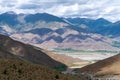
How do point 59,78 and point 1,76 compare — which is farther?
point 59,78

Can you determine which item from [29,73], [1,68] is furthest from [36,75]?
[1,68]

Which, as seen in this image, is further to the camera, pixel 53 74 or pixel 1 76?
pixel 53 74

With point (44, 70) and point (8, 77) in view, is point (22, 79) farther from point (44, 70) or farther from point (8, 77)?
point (44, 70)

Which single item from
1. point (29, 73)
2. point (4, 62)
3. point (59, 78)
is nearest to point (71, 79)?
point (59, 78)

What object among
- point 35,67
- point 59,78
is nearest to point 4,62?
point 35,67

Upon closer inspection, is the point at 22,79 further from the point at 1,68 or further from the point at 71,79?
the point at 71,79

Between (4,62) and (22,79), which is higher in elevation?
(4,62)

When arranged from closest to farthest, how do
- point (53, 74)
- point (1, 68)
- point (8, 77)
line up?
point (8, 77), point (1, 68), point (53, 74)

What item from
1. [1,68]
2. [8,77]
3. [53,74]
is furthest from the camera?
[53,74]
